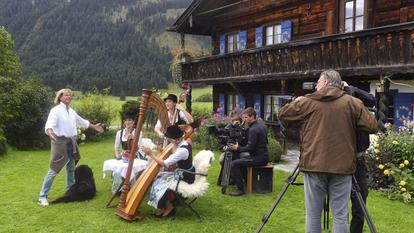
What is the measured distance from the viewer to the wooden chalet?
10.6 m

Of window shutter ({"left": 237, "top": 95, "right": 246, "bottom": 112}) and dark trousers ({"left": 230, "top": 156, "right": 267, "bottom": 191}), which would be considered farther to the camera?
window shutter ({"left": 237, "top": 95, "right": 246, "bottom": 112})

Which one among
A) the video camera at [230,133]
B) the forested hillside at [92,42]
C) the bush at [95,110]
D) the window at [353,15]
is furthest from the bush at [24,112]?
the forested hillside at [92,42]

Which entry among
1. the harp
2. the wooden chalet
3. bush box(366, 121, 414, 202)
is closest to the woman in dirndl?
the harp

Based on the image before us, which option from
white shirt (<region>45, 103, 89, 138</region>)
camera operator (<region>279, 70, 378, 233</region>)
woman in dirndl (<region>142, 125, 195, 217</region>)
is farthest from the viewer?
white shirt (<region>45, 103, 89, 138</region>)

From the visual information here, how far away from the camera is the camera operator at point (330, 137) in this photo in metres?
4.04

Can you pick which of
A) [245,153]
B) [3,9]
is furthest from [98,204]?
[3,9]

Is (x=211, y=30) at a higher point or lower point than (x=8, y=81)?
higher

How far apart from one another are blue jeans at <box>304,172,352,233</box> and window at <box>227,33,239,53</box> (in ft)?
50.6

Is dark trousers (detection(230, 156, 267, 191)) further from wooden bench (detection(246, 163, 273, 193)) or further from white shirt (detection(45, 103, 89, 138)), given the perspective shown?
white shirt (detection(45, 103, 89, 138))

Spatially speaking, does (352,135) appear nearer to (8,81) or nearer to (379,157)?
(379,157)

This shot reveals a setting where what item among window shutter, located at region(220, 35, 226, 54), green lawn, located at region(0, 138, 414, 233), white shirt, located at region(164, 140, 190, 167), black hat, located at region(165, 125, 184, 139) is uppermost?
window shutter, located at region(220, 35, 226, 54)

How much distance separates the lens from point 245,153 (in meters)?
8.35

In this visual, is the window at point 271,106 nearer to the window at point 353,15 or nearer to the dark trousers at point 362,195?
the window at point 353,15

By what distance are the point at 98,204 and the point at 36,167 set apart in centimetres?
492
